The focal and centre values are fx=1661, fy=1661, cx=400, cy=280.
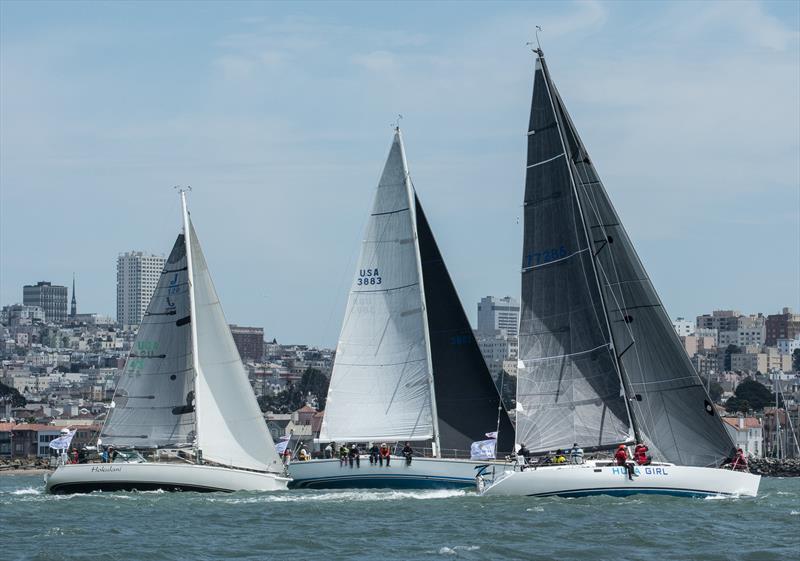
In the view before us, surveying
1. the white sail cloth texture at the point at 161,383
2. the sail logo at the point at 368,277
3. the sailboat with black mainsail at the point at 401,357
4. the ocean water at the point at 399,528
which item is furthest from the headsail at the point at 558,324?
the white sail cloth texture at the point at 161,383

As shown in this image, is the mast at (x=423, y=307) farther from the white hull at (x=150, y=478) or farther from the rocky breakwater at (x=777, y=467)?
the rocky breakwater at (x=777, y=467)

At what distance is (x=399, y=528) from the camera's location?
2961cm

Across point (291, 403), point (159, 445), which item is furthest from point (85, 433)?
point (159, 445)

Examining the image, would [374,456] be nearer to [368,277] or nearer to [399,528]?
[368,277]

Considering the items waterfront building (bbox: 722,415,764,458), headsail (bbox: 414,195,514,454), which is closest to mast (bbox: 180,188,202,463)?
headsail (bbox: 414,195,514,454)

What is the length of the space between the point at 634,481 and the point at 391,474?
769 centimetres

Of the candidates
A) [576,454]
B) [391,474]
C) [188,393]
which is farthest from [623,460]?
[188,393]

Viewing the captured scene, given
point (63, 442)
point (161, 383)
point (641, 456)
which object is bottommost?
point (641, 456)

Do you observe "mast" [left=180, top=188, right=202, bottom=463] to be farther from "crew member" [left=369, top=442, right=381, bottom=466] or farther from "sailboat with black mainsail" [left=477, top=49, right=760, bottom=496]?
"sailboat with black mainsail" [left=477, top=49, right=760, bottom=496]

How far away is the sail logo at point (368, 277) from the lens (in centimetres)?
4044

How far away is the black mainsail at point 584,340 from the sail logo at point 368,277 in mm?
6512

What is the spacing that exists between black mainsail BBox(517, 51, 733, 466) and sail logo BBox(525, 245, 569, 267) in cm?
2

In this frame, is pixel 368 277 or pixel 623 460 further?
pixel 368 277

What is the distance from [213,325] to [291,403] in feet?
416
